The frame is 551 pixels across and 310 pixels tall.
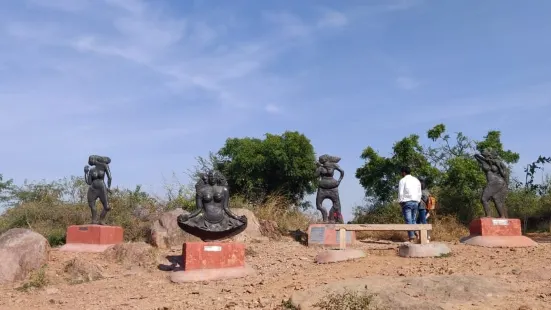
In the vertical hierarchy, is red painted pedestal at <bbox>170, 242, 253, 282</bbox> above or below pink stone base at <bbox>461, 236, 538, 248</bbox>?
below

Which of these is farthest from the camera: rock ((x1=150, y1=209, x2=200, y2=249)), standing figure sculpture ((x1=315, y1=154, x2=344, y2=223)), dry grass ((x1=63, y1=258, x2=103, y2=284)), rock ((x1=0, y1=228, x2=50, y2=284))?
standing figure sculpture ((x1=315, y1=154, x2=344, y2=223))

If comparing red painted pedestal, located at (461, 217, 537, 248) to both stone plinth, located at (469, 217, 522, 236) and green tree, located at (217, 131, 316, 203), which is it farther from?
green tree, located at (217, 131, 316, 203)

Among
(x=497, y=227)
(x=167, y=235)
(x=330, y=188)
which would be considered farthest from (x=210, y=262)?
(x=497, y=227)

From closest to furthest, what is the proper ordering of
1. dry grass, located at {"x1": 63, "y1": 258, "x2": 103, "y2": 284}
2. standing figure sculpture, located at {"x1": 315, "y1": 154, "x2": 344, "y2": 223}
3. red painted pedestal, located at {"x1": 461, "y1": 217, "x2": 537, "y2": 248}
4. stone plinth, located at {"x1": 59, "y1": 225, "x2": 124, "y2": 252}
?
dry grass, located at {"x1": 63, "y1": 258, "x2": 103, "y2": 284}, red painted pedestal, located at {"x1": 461, "y1": 217, "x2": 537, "y2": 248}, stone plinth, located at {"x1": 59, "y1": 225, "x2": 124, "y2": 252}, standing figure sculpture, located at {"x1": 315, "y1": 154, "x2": 344, "y2": 223}

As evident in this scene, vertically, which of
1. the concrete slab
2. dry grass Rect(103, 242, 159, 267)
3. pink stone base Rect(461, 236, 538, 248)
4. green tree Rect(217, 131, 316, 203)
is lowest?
dry grass Rect(103, 242, 159, 267)

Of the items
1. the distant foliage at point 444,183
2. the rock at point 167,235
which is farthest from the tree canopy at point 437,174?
the rock at point 167,235

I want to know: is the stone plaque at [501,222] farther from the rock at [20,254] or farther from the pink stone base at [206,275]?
the rock at [20,254]

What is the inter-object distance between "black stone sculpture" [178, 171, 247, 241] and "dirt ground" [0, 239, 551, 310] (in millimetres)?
841

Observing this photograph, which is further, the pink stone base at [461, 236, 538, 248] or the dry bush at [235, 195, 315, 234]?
the dry bush at [235, 195, 315, 234]

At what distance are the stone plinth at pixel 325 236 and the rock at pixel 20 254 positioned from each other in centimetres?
495

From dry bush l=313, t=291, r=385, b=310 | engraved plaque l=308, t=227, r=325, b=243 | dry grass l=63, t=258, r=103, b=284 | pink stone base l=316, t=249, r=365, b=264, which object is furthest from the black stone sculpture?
dry bush l=313, t=291, r=385, b=310

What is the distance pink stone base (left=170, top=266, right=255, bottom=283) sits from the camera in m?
8.28

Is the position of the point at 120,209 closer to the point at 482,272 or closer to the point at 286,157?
the point at 286,157

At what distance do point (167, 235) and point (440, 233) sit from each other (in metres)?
6.20
